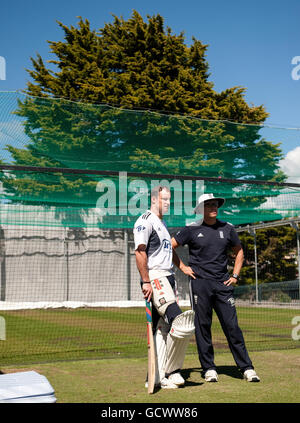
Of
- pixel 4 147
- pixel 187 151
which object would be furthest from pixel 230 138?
pixel 4 147

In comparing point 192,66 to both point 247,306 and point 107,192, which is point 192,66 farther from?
point 107,192

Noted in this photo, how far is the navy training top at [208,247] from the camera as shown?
4.99m

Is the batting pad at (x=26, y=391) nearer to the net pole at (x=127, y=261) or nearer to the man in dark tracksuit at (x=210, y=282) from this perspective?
the man in dark tracksuit at (x=210, y=282)

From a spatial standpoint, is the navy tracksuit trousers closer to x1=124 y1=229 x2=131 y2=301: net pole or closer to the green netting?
the green netting

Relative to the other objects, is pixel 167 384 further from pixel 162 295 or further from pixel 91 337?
pixel 91 337

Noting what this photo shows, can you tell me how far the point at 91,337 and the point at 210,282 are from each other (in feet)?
15.0

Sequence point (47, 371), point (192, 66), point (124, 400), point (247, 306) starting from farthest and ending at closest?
point (192, 66), point (247, 306), point (47, 371), point (124, 400)

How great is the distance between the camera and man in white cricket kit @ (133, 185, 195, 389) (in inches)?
169

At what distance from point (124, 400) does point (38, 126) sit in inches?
221

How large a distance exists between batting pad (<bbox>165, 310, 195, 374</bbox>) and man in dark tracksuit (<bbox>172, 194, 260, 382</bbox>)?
534 millimetres

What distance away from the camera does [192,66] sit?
24516 millimetres

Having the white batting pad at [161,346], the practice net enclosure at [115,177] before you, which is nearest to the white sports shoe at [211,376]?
the white batting pad at [161,346]

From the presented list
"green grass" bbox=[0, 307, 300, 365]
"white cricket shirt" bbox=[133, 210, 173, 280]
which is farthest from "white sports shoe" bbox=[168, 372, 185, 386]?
"green grass" bbox=[0, 307, 300, 365]

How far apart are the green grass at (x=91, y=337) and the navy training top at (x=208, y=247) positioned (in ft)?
6.70
